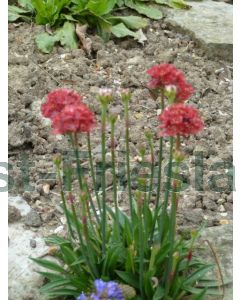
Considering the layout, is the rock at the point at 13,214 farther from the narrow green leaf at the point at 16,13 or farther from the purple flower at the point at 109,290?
the narrow green leaf at the point at 16,13

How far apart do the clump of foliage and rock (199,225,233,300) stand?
69.5 inches

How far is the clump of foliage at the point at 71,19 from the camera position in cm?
398

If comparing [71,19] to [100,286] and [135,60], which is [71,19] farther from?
[100,286]

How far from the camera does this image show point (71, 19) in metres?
4.06

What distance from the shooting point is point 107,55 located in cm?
394

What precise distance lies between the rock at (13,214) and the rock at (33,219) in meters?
0.04

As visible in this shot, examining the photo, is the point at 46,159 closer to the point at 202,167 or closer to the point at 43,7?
the point at 202,167

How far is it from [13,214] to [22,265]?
284mm

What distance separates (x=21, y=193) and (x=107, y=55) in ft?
4.34

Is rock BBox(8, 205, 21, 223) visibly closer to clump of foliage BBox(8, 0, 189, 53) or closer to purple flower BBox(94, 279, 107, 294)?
purple flower BBox(94, 279, 107, 294)

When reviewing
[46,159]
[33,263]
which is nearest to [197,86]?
[46,159]

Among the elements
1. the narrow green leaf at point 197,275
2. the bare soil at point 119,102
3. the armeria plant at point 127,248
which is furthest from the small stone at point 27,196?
the narrow green leaf at point 197,275

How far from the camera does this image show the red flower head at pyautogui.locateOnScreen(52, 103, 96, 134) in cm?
180

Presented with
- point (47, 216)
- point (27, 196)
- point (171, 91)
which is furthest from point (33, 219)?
point (171, 91)
